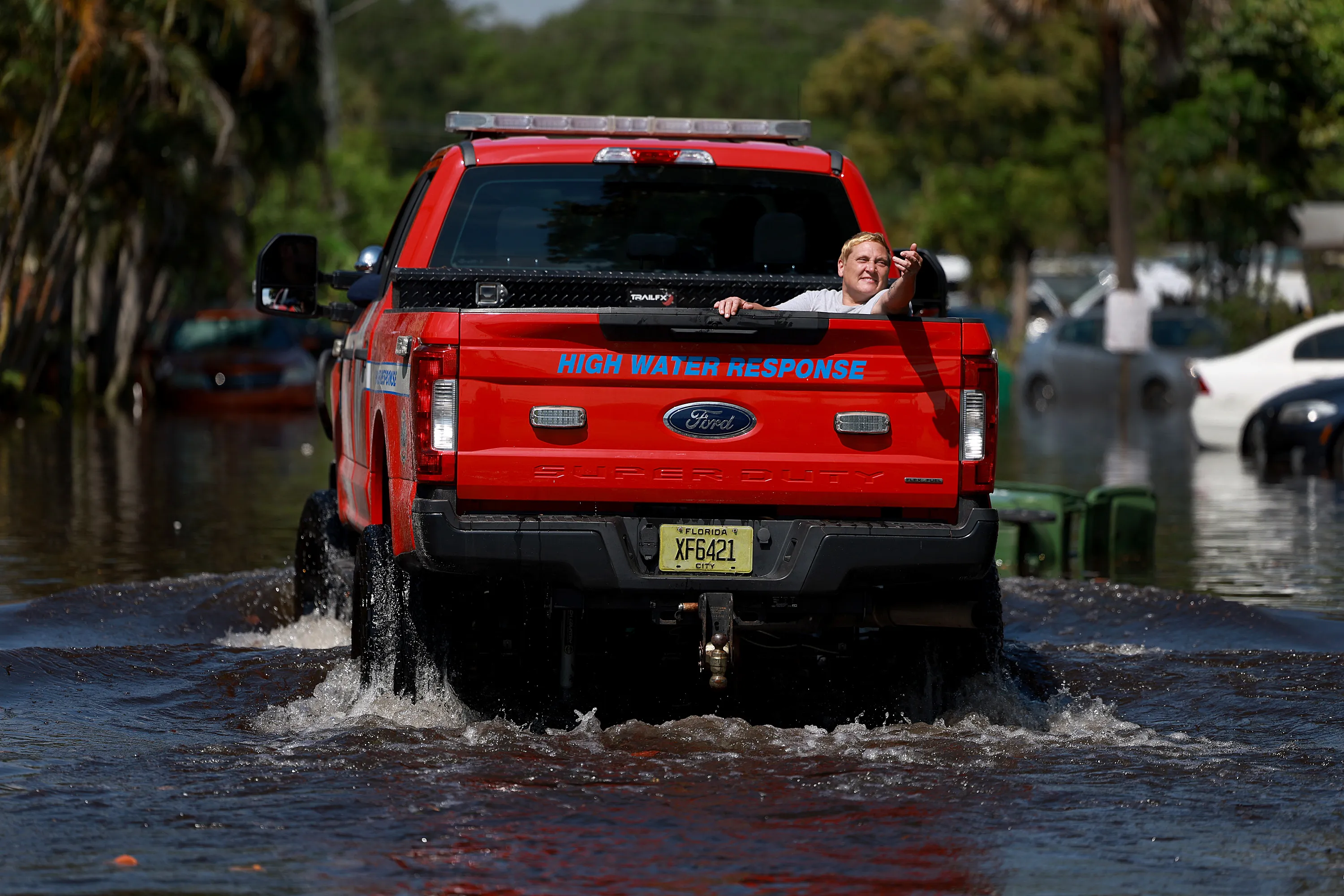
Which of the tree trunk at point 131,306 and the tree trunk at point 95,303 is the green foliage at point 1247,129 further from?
the tree trunk at point 95,303

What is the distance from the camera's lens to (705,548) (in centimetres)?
722

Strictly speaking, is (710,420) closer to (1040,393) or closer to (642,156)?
(642,156)

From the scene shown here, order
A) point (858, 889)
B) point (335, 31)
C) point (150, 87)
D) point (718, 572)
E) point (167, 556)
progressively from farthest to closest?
point (335, 31) < point (150, 87) < point (167, 556) < point (718, 572) < point (858, 889)

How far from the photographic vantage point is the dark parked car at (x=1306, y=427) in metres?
20.5

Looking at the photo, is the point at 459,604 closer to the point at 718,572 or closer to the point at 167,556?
the point at 718,572

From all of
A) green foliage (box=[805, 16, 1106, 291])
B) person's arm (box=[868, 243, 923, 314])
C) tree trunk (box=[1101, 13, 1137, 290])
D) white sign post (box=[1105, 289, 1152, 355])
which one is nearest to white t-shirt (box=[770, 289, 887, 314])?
person's arm (box=[868, 243, 923, 314])

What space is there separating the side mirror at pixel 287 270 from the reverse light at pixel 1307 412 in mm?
13281

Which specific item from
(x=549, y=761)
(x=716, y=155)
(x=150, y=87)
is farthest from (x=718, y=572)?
(x=150, y=87)

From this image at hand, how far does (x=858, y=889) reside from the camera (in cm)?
563

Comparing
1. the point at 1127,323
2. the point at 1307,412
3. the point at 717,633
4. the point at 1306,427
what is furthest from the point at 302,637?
the point at 1127,323

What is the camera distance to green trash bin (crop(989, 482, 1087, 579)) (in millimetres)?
12570

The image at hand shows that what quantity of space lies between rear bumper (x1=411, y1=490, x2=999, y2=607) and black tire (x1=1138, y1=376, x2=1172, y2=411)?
85.2 feet

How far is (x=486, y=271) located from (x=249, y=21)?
22.6m

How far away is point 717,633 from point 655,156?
2472mm
